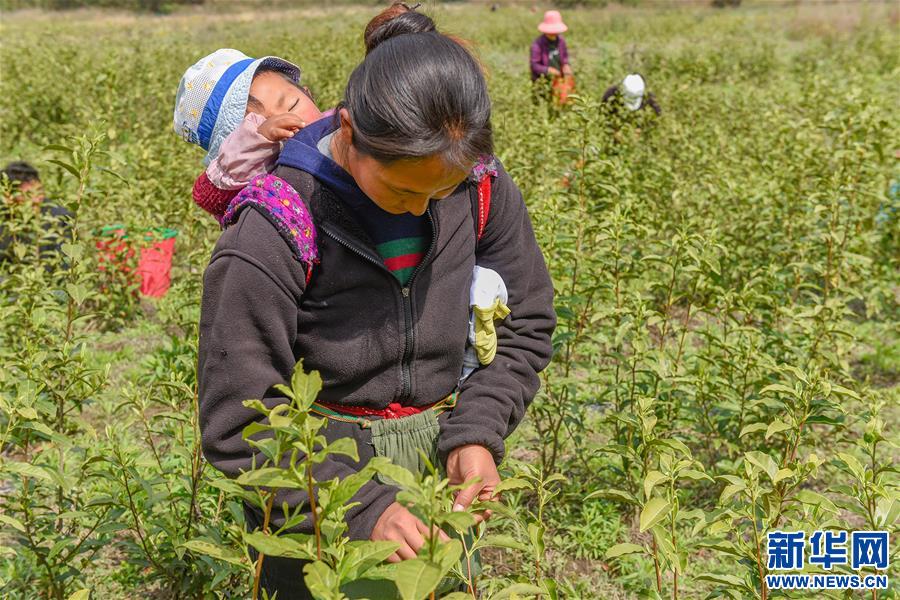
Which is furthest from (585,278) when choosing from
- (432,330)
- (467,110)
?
(467,110)

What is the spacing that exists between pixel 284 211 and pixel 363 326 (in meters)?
0.25

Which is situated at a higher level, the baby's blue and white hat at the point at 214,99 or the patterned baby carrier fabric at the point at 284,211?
the baby's blue and white hat at the point at 214,99

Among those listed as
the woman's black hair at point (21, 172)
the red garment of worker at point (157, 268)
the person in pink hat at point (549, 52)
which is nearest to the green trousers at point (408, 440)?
the red garment of worker at point (157, 268)

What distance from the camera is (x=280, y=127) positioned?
1549 millimetres

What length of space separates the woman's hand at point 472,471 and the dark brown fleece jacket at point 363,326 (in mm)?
18

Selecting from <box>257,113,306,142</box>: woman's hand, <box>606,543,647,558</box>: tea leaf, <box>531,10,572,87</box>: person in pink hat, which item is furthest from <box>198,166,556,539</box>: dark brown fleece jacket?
<box>531,10,572,87</box>: person in pink hat

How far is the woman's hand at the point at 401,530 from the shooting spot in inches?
53.9

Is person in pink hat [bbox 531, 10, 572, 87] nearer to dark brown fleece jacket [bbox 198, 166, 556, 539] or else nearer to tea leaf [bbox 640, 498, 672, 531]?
dark brown fleece jacket [bbox 198, 166, 556, 539]

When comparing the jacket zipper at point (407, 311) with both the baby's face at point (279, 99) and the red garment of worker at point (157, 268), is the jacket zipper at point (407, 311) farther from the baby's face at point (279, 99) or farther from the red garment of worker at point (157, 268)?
the red garment of worker at point (157, 268)

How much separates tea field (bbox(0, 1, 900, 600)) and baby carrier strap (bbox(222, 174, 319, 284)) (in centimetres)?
36

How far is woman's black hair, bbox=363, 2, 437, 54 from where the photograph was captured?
1573 mm

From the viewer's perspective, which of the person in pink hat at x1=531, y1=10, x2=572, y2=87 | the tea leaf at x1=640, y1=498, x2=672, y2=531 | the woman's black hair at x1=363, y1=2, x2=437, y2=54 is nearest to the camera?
the tea leaf at x1=640, y1=498, x2=672, y2=531

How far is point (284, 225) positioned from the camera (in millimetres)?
1378

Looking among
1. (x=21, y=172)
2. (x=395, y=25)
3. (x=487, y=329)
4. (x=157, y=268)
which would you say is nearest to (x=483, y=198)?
(x=487, y=329)
